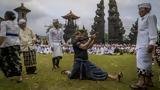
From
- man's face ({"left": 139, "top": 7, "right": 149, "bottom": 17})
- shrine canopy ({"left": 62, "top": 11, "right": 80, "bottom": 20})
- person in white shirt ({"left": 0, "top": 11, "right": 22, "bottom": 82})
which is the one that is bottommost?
person in white shirt ({"left": 0, "top": 11, "right": 22, "bottom": 82})

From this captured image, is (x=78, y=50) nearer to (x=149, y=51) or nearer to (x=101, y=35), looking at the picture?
(x=149, y=51)

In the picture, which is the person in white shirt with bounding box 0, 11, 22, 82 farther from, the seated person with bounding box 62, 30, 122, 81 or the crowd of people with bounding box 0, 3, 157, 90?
the seated person with bounding box 62, 30, 122, 81

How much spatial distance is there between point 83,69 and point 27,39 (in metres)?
2.62

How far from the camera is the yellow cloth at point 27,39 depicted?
14.3 meters

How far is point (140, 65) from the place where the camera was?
10695 millimetres

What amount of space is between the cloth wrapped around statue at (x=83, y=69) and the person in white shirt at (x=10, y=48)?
6.01ft

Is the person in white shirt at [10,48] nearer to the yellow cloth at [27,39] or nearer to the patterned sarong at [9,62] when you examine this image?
the patterned sarong at [9,62]

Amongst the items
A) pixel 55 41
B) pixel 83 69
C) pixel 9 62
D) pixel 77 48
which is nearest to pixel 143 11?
pixel 77 48

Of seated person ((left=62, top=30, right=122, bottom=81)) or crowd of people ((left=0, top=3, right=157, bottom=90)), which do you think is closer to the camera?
crowd of people ((left=0, top=3, right=157, bottom=90))

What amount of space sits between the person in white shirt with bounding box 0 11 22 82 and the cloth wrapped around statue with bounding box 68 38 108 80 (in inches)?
72.1

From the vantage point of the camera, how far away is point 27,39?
14.3m

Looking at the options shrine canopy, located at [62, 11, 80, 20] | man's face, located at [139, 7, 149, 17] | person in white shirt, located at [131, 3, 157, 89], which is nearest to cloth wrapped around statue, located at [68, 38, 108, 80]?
person in white shirt, located at [131, 3, 157, 89]

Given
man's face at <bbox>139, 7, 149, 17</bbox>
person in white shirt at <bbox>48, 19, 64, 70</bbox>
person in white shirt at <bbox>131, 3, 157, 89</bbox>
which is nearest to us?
person in white shirt at <bbox>131, 3, 157, 89</bbox>

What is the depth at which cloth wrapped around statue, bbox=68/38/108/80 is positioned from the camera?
12828mm
